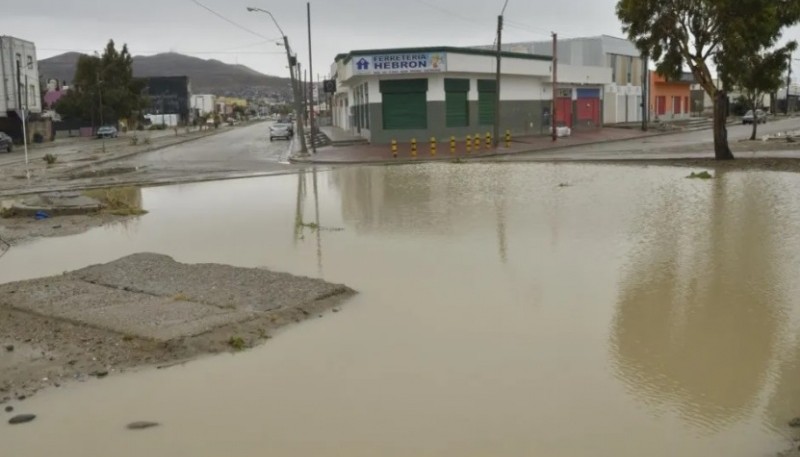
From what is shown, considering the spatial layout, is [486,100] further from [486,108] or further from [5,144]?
[5,144]

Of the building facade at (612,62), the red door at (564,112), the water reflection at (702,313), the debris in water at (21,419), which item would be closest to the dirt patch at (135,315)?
the debris in water at (21,419)

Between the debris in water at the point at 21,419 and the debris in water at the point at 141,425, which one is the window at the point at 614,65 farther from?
the debris in water at the point at 21,419

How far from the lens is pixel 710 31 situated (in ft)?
90.4

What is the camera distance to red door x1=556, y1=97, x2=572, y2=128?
59344mm

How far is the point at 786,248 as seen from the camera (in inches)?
494

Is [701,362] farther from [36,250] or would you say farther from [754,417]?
[36,250]

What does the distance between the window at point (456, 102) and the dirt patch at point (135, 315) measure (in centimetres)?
3532

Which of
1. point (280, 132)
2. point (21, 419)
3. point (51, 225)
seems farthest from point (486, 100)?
point (21, 419)

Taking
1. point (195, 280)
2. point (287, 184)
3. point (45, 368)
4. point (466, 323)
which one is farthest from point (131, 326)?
point (287, 184)

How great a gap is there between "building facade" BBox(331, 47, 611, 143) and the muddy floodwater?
28.3m

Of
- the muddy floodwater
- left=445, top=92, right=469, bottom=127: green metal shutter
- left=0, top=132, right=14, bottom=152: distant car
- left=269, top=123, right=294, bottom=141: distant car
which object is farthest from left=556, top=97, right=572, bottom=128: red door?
the muddy floodwater

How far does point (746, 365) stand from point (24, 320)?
7.49m

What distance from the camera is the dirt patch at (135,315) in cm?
747

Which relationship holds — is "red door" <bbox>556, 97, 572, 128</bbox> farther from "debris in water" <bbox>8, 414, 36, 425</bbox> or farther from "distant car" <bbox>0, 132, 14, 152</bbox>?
"debris in water" <bbox>8, 414, 36, 425</bbox>
